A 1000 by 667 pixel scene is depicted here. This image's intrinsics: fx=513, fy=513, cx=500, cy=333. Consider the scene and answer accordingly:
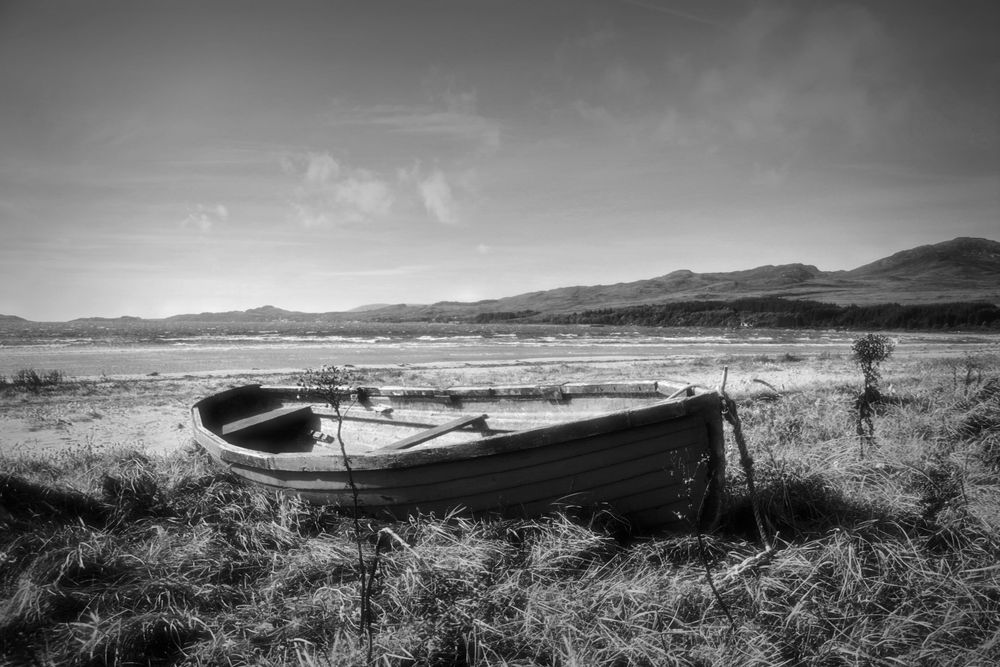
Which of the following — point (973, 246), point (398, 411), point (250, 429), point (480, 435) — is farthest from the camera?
point (973, 246)

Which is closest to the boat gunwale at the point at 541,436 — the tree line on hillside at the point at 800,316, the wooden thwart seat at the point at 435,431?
the wooden thwart seat at the point at 435,431

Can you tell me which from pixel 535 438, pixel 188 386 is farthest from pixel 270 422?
pixel 188 386

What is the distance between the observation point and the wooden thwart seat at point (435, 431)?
5446mm

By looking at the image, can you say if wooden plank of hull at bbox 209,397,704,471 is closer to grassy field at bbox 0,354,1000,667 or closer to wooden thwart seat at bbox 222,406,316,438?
grassy field at bbox 0,354,1000,667

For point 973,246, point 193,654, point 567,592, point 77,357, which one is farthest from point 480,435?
point 973,246

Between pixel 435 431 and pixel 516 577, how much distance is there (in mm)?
2396

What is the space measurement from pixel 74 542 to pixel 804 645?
523 centimetres

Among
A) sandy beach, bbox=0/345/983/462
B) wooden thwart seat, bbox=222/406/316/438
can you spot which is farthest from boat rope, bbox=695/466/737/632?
wooden thwart seat, bbox=222/406/316/438

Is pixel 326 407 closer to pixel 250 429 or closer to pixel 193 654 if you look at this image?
pixel 250 429

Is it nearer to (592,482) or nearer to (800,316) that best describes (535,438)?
(592,482)

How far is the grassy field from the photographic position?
301 cm

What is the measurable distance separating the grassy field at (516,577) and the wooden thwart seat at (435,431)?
3.23 ft

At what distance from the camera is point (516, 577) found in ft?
11.7

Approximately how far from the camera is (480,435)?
6363mm
